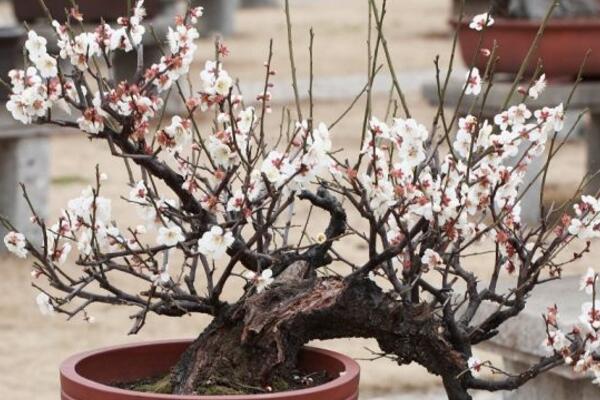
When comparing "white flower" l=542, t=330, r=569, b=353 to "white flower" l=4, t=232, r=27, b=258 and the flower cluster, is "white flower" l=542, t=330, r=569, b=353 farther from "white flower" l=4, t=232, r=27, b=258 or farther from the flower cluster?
"white flower" l=4, t=232, r=27, b=258

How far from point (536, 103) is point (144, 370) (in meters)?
4.36

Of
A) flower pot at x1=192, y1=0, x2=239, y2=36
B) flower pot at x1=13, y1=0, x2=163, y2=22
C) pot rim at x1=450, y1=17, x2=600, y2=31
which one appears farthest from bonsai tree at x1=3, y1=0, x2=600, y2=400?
flower pot at x1=192, y1=0, x2=239, y2=36

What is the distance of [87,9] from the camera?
371 inches

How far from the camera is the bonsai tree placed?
2510 mm

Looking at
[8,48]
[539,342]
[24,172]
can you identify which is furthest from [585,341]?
[24,172]

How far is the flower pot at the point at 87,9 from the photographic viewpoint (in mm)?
9352

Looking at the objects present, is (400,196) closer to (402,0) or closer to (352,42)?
(352,42)

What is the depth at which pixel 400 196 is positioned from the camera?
8.35ft

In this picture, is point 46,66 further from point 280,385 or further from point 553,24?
point 553,24

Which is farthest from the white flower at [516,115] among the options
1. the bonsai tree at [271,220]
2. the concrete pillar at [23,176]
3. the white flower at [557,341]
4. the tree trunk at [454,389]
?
the concrete pillar at [23,176]

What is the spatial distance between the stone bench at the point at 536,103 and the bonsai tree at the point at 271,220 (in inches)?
149

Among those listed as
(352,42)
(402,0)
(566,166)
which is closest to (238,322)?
(566,166)

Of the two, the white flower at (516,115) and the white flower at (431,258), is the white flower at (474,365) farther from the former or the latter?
the white flower at (516,115)

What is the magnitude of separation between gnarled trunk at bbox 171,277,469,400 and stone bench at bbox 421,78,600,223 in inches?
153
